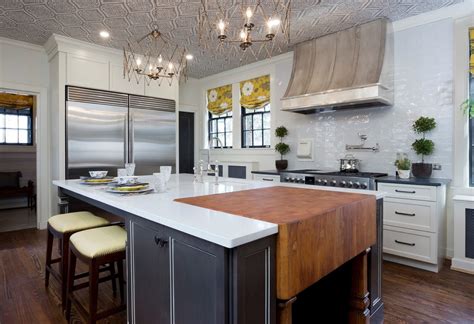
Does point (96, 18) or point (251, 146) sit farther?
point (251, 146)

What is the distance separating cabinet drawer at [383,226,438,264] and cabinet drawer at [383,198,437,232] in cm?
6

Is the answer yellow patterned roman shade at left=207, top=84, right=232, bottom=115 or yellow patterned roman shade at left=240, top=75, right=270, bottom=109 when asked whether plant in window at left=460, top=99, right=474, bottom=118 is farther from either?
yellow patterned roman shade at left=207, top=84, right=232, bottom=115

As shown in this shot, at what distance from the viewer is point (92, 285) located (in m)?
1.73

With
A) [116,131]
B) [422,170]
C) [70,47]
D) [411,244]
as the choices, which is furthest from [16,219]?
[422,170]

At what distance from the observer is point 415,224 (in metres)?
3.07

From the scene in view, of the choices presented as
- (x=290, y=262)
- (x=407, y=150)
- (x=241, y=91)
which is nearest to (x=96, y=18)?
(x=241, y=91)

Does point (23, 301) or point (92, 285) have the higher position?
point (92, 285)

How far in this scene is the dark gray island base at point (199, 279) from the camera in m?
1.01

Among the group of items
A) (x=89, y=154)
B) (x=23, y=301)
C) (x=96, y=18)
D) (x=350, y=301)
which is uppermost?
(x=96, y=18)

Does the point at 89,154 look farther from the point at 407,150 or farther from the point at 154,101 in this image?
the point at 407,150

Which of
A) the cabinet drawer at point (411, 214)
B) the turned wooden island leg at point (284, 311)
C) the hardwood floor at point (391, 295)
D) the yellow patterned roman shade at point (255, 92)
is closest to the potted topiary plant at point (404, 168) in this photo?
the cabinet drawer at point (411, 214)

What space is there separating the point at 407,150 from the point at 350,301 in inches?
98.6

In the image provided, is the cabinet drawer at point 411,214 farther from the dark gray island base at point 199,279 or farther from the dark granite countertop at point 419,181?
the dark gray island base at point 199,279

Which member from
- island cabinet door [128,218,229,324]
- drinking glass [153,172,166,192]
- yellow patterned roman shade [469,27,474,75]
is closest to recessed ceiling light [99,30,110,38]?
drinking glass [153,172,166,192]
